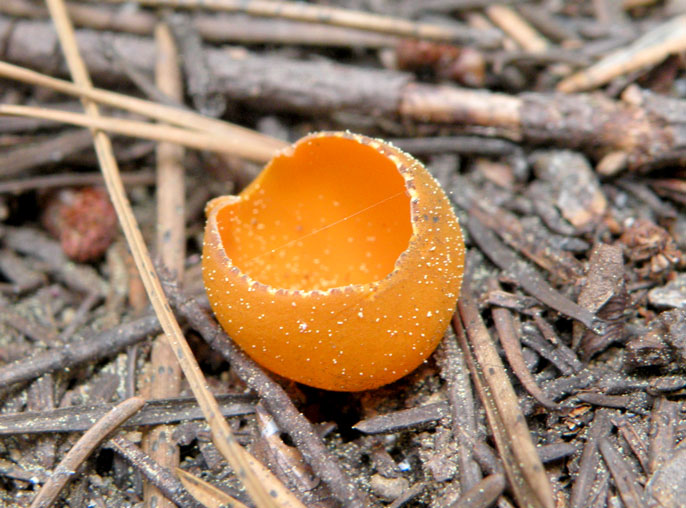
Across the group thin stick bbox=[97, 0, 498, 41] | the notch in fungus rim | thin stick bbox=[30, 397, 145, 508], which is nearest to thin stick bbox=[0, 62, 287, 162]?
the notch in fungus rim

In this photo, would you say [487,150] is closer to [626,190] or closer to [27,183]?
[626,190]

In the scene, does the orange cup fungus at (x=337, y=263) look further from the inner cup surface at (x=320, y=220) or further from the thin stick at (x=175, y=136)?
the thin stick at (x=175, y=136)

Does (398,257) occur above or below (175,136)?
below

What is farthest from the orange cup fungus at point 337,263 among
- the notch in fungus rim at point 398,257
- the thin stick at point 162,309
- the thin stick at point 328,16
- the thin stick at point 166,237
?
the thin stick at point 328,16

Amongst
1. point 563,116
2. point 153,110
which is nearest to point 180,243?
point 153,110

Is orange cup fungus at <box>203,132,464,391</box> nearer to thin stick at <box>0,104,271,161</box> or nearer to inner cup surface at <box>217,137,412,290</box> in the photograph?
inner cup surface at <box>217,137,412,290</box>

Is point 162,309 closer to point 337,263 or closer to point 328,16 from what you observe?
point 337,263

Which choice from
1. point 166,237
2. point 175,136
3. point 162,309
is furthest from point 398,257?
point 175,136
